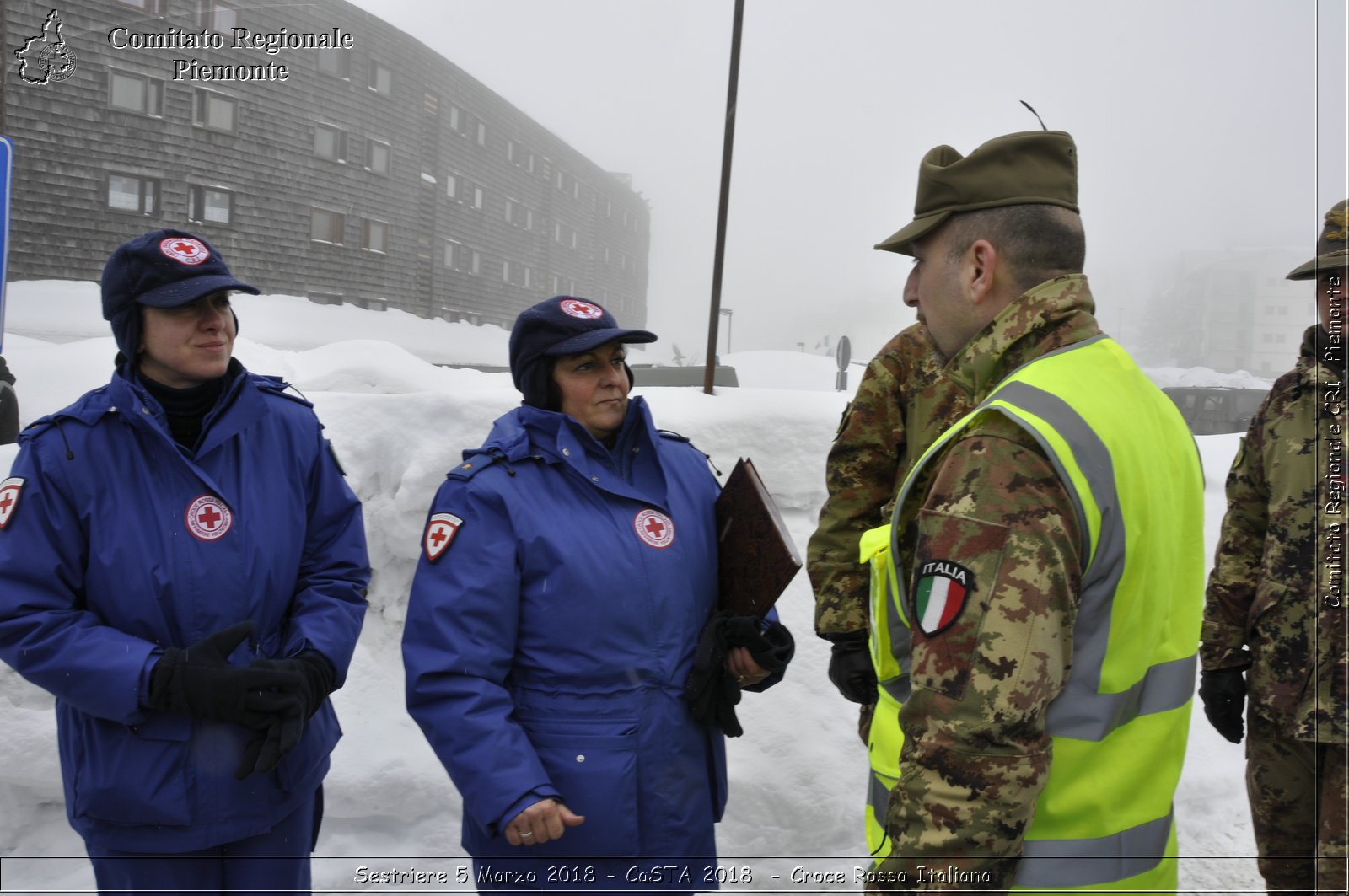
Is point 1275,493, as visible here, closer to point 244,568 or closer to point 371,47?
point 244,568

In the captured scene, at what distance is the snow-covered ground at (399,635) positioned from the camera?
3240 mm

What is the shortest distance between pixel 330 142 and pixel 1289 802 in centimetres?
497

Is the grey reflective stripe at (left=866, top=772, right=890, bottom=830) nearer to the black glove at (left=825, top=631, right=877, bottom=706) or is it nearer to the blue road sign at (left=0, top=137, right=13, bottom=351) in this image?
the black glove at (left=825, top=631, right=877, bottom=706)

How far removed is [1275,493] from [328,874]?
3344 mm

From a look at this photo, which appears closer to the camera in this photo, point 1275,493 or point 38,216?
point 1275,493

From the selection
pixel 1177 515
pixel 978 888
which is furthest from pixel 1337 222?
pixel 978 888

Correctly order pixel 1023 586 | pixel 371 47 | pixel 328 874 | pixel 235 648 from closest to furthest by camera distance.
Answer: pixel 1023 586 → pixel 235 648 → pixel 328 874 → pixel 371 47

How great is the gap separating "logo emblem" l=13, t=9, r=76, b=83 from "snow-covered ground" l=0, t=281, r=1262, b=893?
102cm

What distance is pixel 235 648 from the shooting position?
187 cm

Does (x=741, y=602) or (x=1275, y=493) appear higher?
(x=1275, y=493)

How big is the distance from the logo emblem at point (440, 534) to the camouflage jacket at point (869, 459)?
3.46ft

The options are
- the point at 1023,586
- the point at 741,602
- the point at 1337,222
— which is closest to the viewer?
the point at 1023,586

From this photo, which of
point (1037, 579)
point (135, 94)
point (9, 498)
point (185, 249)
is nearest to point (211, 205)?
point (135, 94)

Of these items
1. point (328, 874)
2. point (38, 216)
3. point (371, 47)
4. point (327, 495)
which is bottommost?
point (328, 874)
